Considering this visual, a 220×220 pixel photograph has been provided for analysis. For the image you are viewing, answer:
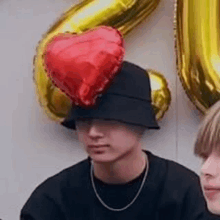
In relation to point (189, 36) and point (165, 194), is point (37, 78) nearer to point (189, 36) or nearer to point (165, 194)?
point (189, 36)

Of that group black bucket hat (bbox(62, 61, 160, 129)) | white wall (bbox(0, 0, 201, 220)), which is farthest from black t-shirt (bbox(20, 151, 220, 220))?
white wall (bbox(0, 0, 201, 220))

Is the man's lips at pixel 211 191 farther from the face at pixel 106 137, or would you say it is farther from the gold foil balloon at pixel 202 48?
the gold foil balloon at pixel 202 48

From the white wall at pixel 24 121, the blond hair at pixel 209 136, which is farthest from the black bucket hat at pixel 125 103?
the white wall at pixel 24 121

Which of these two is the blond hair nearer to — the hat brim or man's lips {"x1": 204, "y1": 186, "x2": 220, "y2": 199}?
man's lips {"x1": 204, "y1": 186, "x2": 220, "y2": 199}

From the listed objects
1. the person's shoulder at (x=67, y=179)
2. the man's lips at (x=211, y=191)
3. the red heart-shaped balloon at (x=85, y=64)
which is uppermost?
the red heart-shaped balloon at (x=85, y=64)

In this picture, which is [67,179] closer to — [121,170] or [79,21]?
[121,170]

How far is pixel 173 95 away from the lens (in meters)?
1.62

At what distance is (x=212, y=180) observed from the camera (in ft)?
2.71

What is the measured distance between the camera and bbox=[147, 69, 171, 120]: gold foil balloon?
1.53 m

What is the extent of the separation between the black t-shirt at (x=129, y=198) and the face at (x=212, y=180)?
278 mm

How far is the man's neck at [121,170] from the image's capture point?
1.12 meters

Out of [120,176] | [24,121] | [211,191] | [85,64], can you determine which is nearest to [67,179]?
[120,176]

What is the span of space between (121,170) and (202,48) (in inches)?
18.4

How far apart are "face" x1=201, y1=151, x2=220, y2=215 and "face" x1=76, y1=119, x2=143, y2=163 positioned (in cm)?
28
